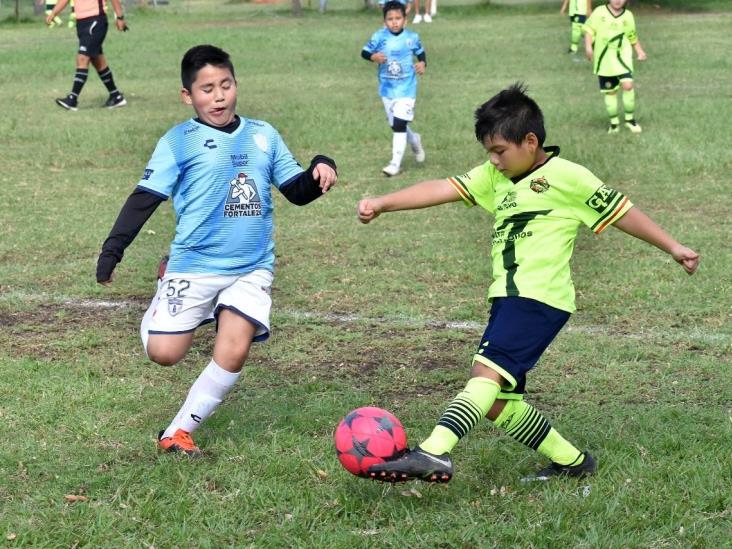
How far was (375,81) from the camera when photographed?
68.8 feet

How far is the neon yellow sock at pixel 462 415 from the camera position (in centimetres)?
441

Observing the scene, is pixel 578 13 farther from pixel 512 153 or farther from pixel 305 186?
pixel 512 153

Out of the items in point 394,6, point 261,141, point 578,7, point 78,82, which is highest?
point 261,141

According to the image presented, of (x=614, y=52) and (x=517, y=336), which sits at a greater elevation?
(x=517, y=336)

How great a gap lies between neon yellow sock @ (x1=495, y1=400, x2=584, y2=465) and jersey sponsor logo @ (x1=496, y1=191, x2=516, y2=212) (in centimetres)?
82

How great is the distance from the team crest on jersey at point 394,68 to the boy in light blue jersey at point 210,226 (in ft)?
26.1

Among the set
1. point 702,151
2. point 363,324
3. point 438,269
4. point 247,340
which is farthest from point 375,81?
point 247,340

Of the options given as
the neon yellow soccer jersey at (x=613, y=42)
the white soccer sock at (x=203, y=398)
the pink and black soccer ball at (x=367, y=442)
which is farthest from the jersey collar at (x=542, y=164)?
the neon yellow soccer jersey at (x=613, y=42)

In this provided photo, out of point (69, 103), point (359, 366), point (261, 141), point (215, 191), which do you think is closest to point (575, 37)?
point (69, 103)

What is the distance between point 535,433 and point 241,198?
1.72 meters

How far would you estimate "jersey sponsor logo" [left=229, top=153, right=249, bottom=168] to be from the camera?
5.33 meters

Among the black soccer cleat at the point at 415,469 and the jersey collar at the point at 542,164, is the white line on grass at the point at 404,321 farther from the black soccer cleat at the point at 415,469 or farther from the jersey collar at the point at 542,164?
the black soccer cleat at the point at 415,469

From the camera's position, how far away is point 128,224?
5.23 metres

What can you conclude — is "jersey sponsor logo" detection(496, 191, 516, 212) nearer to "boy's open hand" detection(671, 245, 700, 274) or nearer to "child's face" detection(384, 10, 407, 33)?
"boy's open hand" detection(671, 245, 700, 274)
